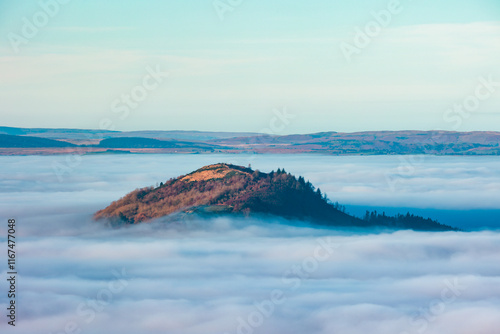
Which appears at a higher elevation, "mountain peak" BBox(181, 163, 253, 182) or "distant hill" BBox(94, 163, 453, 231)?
"mountain peak" BBox(181, 163, 253, 182)

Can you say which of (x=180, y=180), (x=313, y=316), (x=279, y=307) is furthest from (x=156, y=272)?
(x=313, y=316)

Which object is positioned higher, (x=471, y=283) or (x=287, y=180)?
(x=287, y=180)

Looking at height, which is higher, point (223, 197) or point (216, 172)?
point (216, 172)

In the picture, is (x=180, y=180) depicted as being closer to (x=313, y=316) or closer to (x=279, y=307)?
(x=279, y=307)

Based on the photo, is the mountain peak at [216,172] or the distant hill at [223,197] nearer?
the distant hill at [223,197]

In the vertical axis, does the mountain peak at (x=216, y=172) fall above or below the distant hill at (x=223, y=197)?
above

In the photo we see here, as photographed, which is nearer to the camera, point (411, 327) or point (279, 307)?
point (411, 327)

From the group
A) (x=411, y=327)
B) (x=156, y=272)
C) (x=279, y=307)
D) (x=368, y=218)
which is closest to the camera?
(x=411, y=327)

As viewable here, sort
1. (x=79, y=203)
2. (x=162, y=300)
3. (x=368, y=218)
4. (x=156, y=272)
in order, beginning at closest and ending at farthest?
(x=162, y=300), (x=156, y=272), (x=368, y=218), (x=79, y=203)
